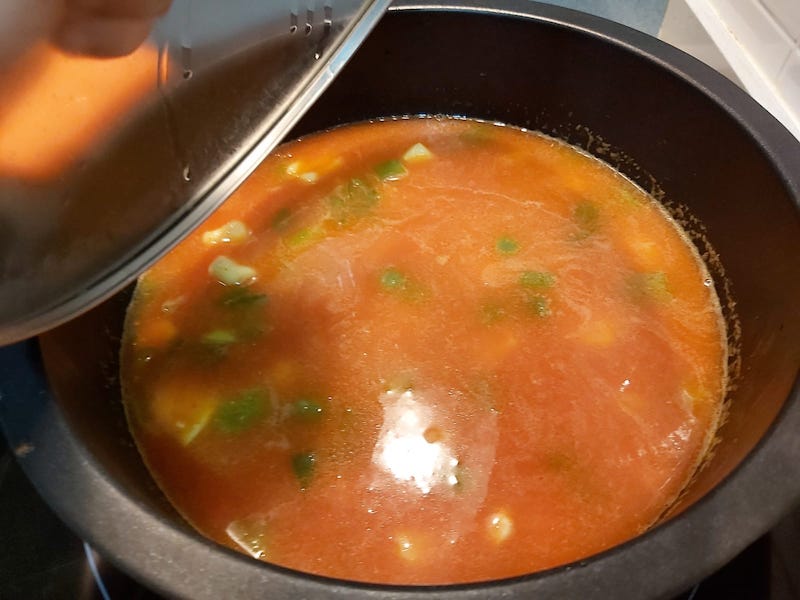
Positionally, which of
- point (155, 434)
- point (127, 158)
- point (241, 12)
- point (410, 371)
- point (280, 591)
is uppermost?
point (241, 12)

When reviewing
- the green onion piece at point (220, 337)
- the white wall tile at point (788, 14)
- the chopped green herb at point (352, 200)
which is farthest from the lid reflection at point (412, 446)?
the white wall tile at point (788, 14)

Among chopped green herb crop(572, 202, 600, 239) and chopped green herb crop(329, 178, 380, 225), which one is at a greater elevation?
chopped green herb crop(572, 202, 600, 239)

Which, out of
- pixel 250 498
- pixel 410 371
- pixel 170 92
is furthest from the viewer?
pixel 410 371

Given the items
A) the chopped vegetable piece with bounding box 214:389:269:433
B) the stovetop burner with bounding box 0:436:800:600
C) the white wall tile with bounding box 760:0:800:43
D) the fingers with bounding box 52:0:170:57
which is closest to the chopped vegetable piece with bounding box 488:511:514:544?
the stovetop burner with bounding box 0:436:800:600

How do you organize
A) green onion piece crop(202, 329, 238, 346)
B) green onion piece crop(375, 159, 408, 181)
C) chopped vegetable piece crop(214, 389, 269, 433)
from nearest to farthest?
chopped vegetable piece crop(214, 389, 269, 433) → green onion piece crop(202, 329, 238, 346) → green onion piece crop(375, 159, 408, 181)

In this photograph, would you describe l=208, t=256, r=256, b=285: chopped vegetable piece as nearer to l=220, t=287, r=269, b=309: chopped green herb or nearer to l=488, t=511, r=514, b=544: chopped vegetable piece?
l=220, t=287, r=269, b=309: chopped green herb

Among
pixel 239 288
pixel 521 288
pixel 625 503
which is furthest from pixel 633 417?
pixel 239 288

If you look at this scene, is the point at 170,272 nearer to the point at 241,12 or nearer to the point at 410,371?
the point at 410,371
